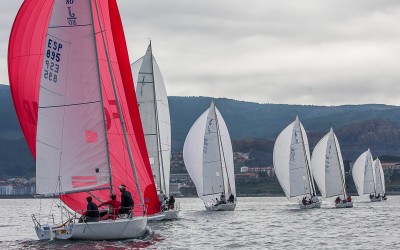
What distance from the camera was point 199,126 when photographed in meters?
67.5

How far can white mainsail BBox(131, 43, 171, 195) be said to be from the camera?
51.8 metres

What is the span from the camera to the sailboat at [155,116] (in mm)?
51688

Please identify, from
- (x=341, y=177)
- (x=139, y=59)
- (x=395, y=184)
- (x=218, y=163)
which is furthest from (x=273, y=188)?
(x=139, y=59)

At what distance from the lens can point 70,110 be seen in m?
32.4

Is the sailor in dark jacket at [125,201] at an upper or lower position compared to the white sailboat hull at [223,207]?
lower

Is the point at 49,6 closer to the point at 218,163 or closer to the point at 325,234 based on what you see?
the point at 325,234

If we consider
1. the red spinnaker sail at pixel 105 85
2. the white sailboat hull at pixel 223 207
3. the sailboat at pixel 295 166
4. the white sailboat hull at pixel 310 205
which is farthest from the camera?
the sailboat at pixel 295 166

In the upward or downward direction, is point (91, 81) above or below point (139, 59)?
below

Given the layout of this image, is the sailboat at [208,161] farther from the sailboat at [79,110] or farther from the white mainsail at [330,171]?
the sailboat at [79,110]

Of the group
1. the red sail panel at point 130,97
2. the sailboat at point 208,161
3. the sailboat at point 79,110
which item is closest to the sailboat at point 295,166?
the sailboat at point 208,161

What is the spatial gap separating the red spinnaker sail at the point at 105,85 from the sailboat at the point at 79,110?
0.04 meters

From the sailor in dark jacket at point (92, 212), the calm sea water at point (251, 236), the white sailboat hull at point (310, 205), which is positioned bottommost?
the calm sea water at point (251, 236)

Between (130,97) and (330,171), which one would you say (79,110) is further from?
(330,171)

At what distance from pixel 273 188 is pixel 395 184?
75.8 feet
